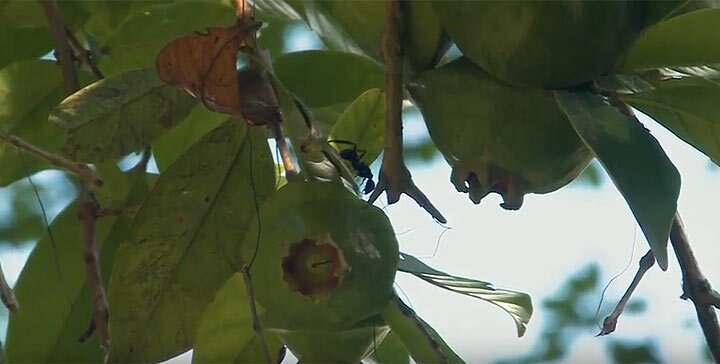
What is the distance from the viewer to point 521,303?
1.65 feet

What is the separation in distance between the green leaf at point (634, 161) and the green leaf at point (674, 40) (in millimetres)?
34

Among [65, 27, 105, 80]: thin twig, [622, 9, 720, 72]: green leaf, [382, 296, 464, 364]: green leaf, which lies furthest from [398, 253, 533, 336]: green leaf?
[65, 27, 105, 80]: thin twig

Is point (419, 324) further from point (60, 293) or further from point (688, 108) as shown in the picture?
point (60, 293)

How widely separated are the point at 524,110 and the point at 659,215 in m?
0.07

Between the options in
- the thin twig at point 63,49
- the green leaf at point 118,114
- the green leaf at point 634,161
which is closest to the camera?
the green leaf at point 634,161

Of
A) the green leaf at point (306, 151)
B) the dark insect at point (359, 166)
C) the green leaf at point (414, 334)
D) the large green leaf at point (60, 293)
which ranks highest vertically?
the green leaf at point (306, 151)

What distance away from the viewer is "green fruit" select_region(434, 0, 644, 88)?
361 millimetres

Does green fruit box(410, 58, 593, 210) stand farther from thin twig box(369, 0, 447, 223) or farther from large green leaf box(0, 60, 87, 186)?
large green leaf box(0, 60, 87, 186)

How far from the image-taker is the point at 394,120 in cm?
39

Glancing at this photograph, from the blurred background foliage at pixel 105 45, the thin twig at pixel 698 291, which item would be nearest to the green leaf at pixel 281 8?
the blurred background foliage at pixel 105 45

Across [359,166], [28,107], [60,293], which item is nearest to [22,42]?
[28,107]

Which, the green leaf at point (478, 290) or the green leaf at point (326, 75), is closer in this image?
the green leaf at point (478, 290)

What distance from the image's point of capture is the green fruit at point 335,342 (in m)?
0.41

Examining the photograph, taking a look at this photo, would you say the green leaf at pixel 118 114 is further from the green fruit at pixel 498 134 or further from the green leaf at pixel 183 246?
the green fruit at pixel 498 134
